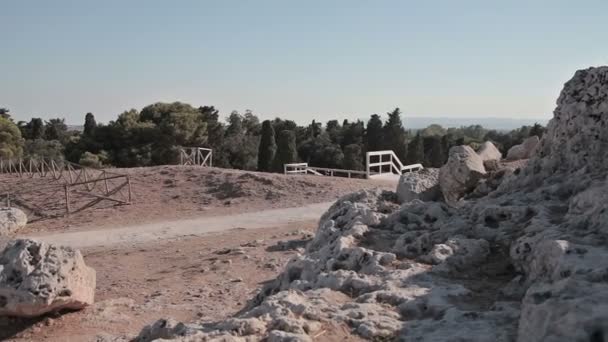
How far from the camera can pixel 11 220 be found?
16.0m

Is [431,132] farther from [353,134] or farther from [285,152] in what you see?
[285,152]

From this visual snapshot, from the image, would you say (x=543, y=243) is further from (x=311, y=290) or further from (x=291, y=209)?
(x=291, y=209)

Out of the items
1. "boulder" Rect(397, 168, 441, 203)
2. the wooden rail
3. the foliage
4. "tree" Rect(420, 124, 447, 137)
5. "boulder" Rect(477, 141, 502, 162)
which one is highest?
"tree" Rect(420, 124, 447, 137)

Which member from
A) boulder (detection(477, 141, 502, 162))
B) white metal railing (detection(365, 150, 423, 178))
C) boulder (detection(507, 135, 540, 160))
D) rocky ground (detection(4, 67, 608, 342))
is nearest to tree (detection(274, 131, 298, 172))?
white metal railing (detection(365, 150, 423, 178))

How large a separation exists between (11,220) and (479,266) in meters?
14.7

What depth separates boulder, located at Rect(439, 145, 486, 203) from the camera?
1011 centimetres

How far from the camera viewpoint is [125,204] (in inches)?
723

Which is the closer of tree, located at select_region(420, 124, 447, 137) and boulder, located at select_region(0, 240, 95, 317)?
boulder, located at select_region(0, 240, 95, 317)

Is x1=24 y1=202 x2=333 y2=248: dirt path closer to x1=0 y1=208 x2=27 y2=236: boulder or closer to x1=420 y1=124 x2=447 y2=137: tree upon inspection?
x1=0 y1=208 x2=27 y2=236: boulder

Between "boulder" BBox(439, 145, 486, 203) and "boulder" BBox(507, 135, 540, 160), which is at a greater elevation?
"boulder" BBox(507, 135, 540, 160)

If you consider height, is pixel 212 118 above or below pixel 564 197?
above

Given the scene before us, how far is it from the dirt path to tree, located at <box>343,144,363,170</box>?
25.2 m

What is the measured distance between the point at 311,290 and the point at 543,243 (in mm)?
1754

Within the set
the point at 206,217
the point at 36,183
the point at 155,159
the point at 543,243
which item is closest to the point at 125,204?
the point at 206,217
